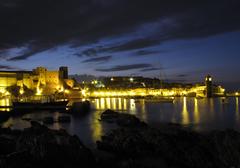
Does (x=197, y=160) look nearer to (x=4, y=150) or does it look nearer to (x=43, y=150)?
(x=43, y=150)

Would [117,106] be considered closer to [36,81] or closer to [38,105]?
[38,105]

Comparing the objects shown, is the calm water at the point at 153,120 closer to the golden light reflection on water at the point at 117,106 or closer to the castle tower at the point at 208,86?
the golden light reflection on water at the point at 117,106

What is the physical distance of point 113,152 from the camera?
44.6 ft

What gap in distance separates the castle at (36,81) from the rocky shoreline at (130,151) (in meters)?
58.0

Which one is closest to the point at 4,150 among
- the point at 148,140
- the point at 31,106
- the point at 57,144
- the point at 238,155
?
the point at 57,144

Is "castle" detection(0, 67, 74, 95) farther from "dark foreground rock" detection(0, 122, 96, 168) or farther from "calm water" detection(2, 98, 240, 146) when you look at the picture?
"dark foreground rock" detection(0, 122, 96, 168)

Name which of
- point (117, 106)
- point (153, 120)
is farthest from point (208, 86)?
point (153, 120)

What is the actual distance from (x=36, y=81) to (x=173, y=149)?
6409cm

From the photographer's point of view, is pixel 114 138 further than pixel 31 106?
No

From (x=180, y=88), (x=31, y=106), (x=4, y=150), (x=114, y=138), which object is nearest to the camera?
(x=4, y=150)

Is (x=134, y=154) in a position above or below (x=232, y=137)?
below

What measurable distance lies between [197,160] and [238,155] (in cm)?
145

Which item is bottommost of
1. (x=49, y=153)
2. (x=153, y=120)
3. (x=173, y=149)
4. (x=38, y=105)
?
(x=153, y=120)

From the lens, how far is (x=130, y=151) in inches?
520
